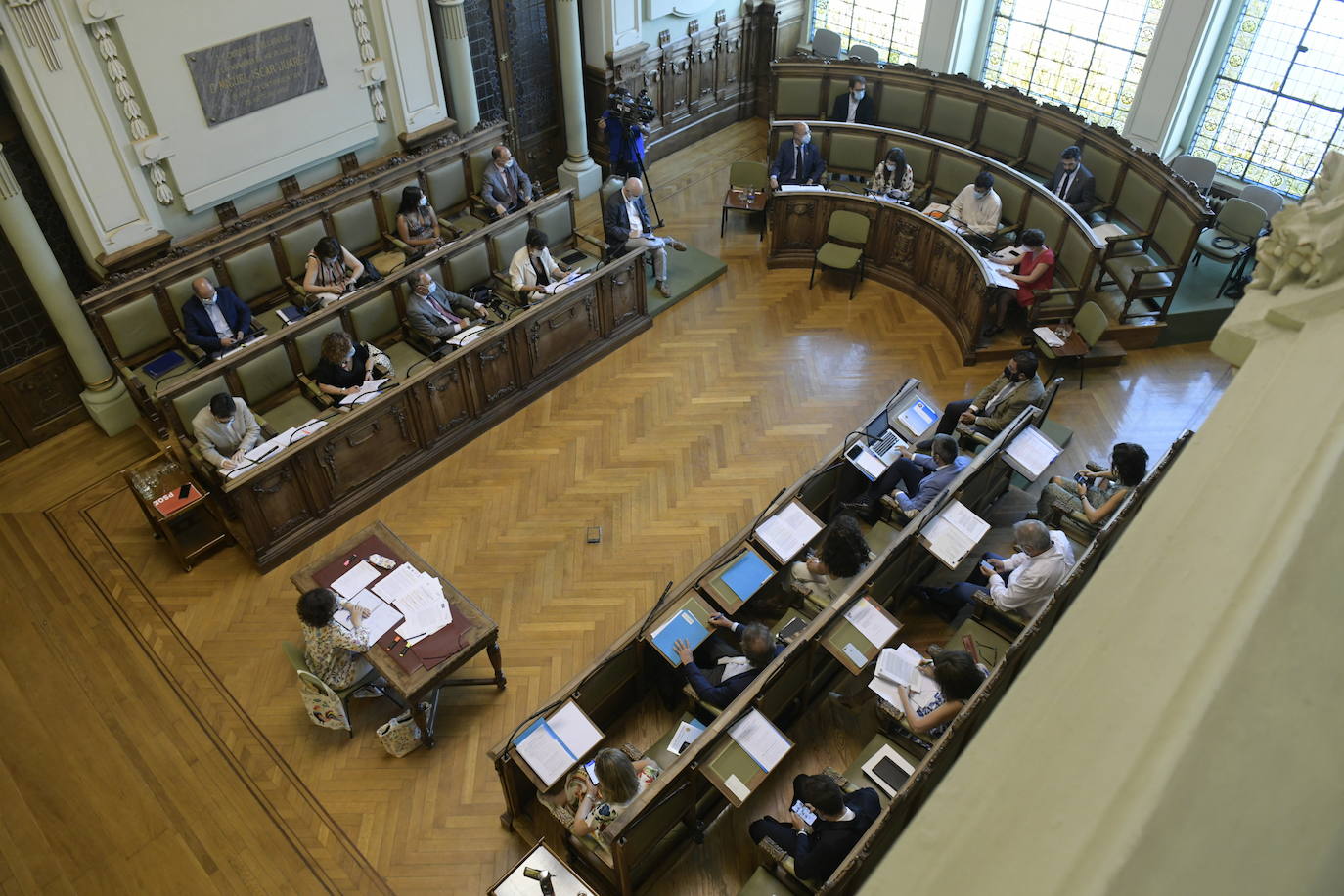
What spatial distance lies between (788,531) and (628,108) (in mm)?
5695

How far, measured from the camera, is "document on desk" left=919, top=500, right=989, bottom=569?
5887mm

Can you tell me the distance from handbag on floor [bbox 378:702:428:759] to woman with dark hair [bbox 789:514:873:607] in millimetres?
2459

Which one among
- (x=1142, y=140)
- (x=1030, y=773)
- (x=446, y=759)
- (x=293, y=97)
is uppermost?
(x=1030, y=773)

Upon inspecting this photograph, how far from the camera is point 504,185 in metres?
9.09

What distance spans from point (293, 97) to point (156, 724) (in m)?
5.22

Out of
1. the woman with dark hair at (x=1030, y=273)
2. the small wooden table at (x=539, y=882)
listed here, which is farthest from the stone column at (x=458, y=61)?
the small wooden table at (x=539, y=882)

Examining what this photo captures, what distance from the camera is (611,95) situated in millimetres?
9977

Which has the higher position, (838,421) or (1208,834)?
(1208,834)

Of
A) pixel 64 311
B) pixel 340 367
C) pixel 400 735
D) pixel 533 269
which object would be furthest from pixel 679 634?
pixel 64 311

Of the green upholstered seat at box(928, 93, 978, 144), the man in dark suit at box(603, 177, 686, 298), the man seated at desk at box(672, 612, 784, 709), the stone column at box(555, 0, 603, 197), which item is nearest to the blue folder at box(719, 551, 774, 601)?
the man seated at desk at box(672, 612, 784, 709)

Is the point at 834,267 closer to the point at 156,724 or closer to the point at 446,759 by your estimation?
the point at 446,759

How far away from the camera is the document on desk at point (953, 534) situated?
19.3ft

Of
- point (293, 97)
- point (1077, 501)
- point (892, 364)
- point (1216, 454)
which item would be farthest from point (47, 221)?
point (1216, 454)

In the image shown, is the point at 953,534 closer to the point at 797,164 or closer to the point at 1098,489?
the point at 1098,489
